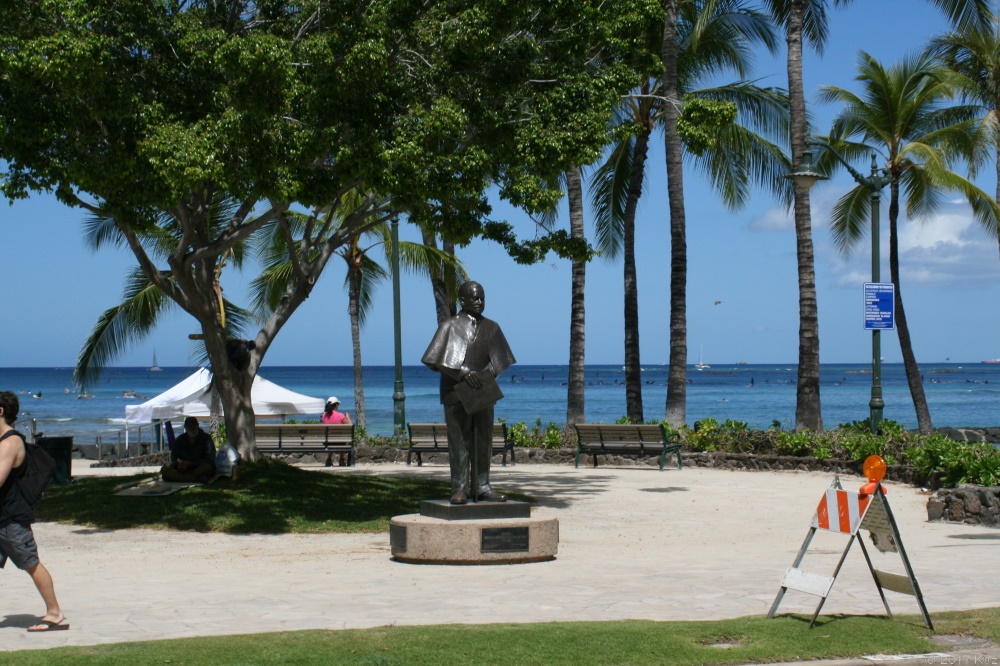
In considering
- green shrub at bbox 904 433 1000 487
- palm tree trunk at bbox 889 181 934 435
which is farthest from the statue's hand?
palm tree trunk at bbox 889 181 934 435

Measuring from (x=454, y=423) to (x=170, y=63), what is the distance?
6.05 metres

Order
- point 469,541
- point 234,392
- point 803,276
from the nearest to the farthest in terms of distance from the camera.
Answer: point 469,541 → point 234,392 → point 803,276

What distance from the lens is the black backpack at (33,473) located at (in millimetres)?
6902

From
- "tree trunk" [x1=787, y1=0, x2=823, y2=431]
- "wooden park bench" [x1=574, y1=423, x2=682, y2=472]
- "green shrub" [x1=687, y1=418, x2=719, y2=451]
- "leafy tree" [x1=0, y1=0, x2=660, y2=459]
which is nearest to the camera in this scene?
"leafy tree" [x1=0, y1=0, x2=660, y2=459]

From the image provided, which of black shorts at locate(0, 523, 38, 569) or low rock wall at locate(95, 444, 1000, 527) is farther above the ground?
black shorts at locate(0, 523, 38, 569)

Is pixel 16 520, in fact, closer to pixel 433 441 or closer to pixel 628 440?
pixel 628 440

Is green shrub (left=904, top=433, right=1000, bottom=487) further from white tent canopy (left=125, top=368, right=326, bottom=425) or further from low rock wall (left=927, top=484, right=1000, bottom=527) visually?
white tent canopy (left=125, top=368, right=326, bottom=425)

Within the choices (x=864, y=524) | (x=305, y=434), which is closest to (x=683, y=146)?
(x=305, y=434)

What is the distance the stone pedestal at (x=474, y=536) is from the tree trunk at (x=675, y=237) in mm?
13034

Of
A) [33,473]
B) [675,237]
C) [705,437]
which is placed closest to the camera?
[33,473]

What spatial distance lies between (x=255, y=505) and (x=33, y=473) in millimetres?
6501

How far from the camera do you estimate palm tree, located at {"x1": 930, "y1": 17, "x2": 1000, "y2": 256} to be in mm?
25859

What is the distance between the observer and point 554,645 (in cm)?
640

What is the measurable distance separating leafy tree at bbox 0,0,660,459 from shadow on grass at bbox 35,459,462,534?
75.8 inches
